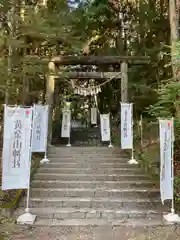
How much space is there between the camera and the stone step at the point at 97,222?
16.1 feet

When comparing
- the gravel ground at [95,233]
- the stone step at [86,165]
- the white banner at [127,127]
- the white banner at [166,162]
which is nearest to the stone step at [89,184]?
the stone step at [86,165]

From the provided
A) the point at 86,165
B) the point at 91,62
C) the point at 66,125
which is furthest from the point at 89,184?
the point at 66,125

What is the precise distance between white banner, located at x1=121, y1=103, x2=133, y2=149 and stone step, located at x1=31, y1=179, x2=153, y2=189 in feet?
6.32

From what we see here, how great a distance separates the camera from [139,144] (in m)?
9.18

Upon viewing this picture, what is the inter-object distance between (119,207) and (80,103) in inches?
471

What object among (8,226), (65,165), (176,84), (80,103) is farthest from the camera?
(80,103)

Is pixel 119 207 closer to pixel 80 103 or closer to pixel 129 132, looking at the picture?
pixel 129 132

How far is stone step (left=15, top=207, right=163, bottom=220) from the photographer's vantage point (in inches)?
209

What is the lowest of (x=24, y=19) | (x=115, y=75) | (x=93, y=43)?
(x=115, y=75)

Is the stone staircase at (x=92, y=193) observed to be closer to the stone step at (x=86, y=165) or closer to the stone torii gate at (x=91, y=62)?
the stone step at (x=86, y=165)

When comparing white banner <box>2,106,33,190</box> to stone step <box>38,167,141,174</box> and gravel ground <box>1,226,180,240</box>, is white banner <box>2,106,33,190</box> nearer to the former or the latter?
gravel ground <box>1,226,180,240</box>

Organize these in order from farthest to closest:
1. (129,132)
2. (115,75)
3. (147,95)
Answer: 1. (147,95)
2. (115,75)
3. (129,132)

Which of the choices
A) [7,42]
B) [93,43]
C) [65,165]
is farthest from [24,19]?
[93,43]

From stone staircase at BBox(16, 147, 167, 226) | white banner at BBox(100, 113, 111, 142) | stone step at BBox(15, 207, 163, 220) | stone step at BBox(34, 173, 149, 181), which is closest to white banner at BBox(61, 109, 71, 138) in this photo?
white banner at BBox(100, 113, 111, 142)
